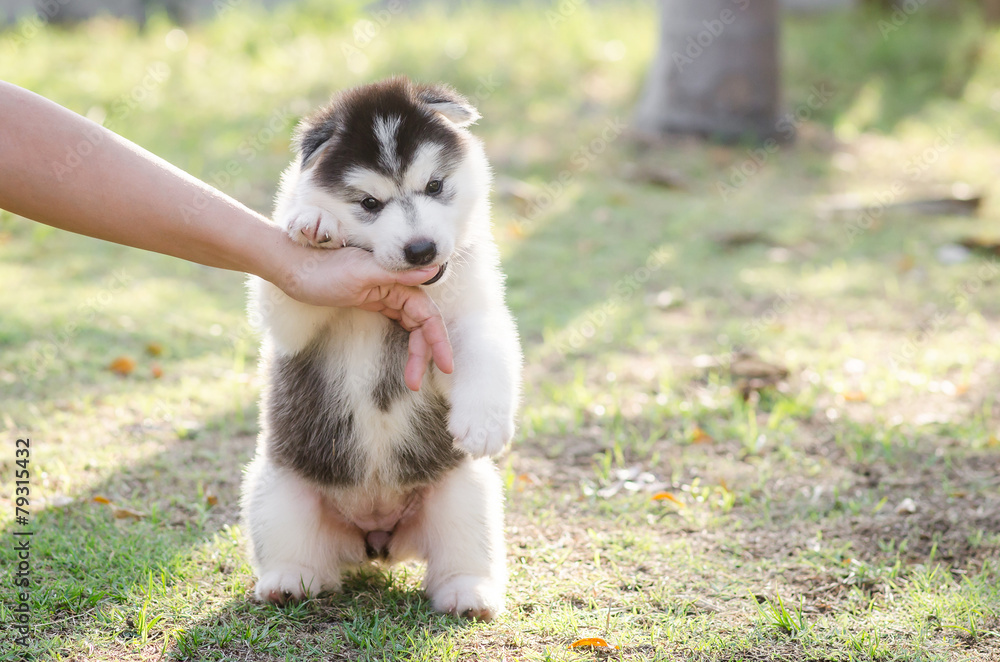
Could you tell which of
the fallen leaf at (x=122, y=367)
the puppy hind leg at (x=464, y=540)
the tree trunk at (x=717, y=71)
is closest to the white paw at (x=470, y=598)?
the puppy hind leg at (x=464, y=540)

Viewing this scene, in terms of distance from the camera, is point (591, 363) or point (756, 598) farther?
point (591, 363)

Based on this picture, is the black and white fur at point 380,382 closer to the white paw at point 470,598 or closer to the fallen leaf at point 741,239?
the white paw at point 470,598

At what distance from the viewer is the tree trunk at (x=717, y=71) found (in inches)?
323

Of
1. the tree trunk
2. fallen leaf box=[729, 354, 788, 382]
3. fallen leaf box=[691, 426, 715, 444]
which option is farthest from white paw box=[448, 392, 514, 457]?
the tree trunk

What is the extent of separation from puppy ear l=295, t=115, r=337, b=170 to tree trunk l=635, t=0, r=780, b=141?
20.8 feet

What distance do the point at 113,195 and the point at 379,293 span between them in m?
0.79

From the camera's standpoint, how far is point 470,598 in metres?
2.58

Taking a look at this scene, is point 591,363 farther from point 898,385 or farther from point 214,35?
point 214,35

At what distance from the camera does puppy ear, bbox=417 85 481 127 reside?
9.10 feet

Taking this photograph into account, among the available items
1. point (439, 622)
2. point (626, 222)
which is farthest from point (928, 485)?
point (626, 222)

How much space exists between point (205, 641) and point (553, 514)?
4.44ft

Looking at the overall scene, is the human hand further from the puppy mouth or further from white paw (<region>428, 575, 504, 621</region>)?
white paw (<region>428, 575, 504, 621</region>)

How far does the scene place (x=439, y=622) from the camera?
8.41ft

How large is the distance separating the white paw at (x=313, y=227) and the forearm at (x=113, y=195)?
36mm
